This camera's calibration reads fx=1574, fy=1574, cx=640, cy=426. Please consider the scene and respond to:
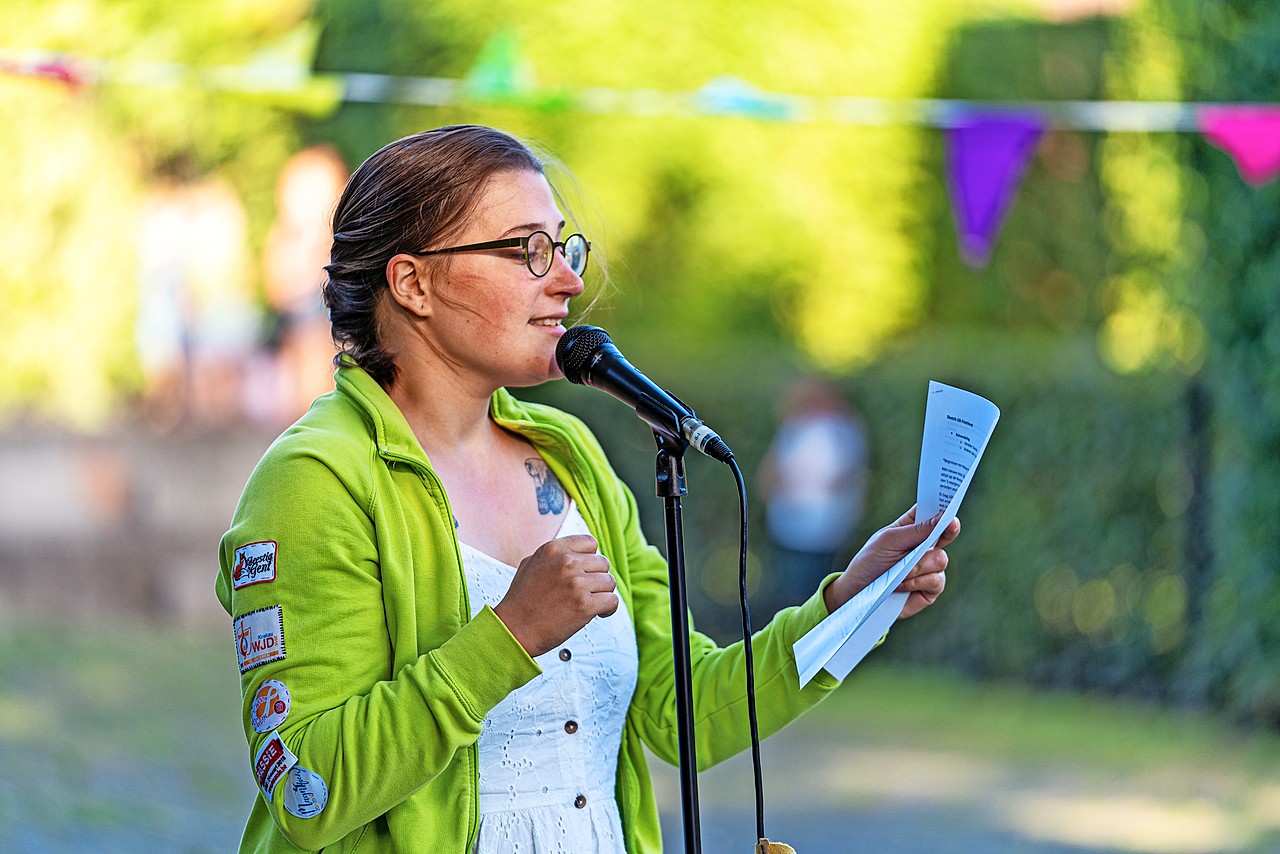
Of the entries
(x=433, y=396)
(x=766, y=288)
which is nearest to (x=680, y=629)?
(x=433, y=396)

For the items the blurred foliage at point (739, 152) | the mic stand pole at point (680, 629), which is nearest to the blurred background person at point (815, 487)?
the blurred foliage at point (739, 152)

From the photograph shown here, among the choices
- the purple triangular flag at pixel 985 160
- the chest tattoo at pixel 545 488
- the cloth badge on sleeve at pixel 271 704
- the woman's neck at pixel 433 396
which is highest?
the purple triangular flag at pixel 985 160

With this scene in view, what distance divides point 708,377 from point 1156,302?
18.3 ft

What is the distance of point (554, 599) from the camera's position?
2.07 m

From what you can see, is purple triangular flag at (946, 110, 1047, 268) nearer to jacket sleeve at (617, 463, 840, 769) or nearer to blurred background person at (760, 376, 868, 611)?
blurred background person at (760, 376, 868, 611)

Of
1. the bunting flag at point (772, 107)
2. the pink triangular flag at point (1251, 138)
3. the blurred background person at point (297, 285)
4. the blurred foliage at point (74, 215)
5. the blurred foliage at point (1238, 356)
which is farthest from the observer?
the blurred foliage at point (74, 215)

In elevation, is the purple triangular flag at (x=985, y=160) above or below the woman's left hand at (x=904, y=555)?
above

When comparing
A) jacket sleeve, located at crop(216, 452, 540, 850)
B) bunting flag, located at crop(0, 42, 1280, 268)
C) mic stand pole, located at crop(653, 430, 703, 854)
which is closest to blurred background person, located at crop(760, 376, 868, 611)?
bunting flag, located at crop(0, 42, 1280, 268)

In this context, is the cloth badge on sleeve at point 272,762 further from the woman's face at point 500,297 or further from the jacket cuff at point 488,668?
the woman's face at point 500,297

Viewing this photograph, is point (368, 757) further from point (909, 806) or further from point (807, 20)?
point (807, 20)

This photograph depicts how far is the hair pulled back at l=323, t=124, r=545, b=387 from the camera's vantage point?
235cm

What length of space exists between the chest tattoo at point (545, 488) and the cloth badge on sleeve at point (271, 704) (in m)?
0.56

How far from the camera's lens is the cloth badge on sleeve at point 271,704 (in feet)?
6.88

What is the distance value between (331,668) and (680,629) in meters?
0.48
